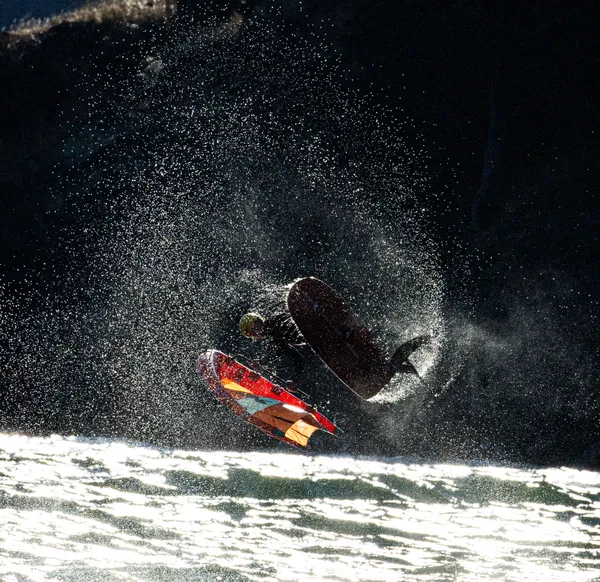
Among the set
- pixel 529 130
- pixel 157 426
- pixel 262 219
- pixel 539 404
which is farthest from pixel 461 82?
pixel 157 426

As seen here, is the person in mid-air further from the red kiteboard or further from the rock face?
the rock face

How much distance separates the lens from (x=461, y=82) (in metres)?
22.2

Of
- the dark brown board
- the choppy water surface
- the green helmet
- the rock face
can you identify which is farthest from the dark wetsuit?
the rock face

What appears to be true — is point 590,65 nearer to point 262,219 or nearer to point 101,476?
point 262,219

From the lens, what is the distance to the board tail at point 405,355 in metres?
15.0

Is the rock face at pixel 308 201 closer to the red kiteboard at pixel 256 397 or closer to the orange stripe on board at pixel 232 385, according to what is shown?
the red kiteboard at pixel 256 397

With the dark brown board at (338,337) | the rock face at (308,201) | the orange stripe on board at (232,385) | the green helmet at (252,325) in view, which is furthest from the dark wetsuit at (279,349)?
the rock face at (308,201)

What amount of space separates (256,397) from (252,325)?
2397 millimetres

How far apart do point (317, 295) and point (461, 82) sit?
31.5 feet

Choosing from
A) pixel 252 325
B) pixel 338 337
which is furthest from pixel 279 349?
pixel 338 337

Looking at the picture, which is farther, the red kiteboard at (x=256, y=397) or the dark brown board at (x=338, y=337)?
the red kiteboard at (x=256, y=397)

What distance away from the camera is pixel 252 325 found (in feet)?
46.5

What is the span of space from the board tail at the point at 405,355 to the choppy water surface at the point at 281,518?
2.95 meters

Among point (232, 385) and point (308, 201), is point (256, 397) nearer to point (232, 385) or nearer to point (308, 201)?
point (232, 385)
